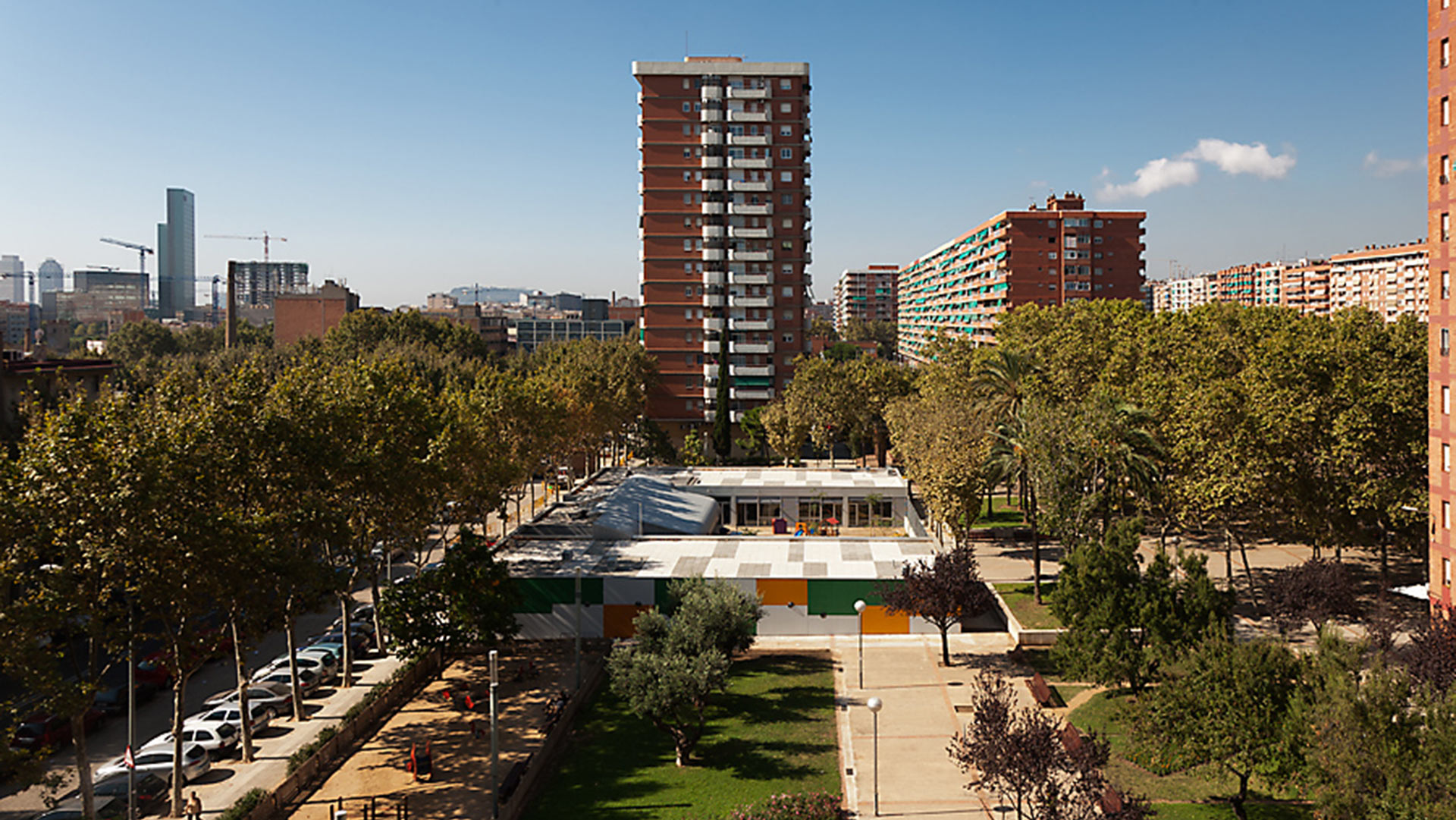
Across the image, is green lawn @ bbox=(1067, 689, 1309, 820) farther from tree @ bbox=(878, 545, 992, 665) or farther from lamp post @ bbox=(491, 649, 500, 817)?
lamp post @ bbox=(491, 649, 500, 817)

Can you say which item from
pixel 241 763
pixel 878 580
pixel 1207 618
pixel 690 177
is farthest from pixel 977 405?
Answer: pixel 690 177

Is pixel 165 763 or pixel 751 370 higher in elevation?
pixel 751 370

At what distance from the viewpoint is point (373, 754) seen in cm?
Answer: 2422

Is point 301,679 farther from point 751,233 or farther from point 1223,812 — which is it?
point 751,233

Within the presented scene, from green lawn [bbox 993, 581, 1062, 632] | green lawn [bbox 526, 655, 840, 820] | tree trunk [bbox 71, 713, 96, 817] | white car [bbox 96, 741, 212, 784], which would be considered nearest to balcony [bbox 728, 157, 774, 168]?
green lawn [bbox 993, 581, 1062, 632]

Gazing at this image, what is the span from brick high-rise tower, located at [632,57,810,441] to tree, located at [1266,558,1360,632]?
57.0m

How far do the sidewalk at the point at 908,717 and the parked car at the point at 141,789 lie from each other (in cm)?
1666

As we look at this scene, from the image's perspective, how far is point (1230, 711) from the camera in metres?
17.0

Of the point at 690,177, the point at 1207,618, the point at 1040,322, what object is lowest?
the point at 1207,618

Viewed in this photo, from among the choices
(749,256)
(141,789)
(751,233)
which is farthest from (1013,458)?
(751,233)

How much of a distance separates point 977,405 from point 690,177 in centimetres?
4355

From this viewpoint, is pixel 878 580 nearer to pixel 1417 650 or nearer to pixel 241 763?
pixel 1417 650

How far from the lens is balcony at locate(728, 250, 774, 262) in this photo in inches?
3243

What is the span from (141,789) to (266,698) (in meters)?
5.64
